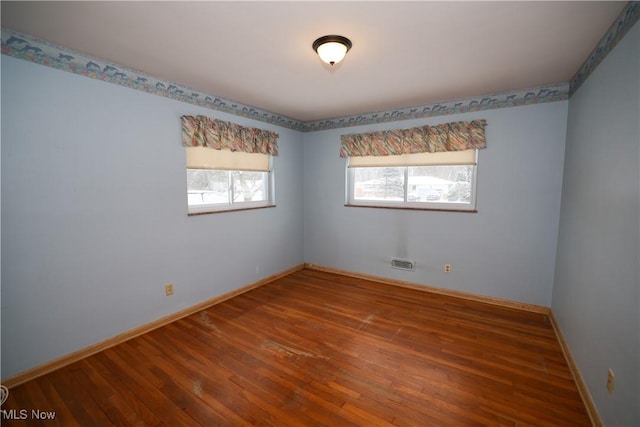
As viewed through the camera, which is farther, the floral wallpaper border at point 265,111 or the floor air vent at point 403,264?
the floor air vent at point 403,264

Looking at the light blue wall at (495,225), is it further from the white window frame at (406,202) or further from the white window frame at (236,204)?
the white window frame at (236,204)

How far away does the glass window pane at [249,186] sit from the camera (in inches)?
144

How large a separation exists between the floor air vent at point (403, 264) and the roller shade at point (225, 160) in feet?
7.23

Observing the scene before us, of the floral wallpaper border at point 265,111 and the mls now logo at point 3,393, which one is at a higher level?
the floral wallpaper border at point 265,111

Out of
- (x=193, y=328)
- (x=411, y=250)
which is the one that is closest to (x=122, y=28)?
(x=193, y=328)

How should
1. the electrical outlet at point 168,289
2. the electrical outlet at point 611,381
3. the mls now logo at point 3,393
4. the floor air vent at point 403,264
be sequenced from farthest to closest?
the floor air vent at point 403,264, the electrical outlet at point 168,289, the mls now logo at point 3,393, the electrical outlet at point 611,381

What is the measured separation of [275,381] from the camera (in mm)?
2051

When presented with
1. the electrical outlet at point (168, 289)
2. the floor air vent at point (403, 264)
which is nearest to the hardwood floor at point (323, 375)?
the electrical outlet at point (168, 289)

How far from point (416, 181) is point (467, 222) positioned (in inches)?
31.6

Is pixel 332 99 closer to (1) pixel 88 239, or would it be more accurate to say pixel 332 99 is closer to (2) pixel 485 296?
(1) pixel 88 239

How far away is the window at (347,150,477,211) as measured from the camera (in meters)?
3.47

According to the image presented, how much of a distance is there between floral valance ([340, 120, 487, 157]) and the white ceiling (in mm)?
497

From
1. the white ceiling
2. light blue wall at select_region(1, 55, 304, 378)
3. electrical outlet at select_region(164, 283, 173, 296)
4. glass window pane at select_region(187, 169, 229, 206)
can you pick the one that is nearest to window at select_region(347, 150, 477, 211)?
the white ceiling

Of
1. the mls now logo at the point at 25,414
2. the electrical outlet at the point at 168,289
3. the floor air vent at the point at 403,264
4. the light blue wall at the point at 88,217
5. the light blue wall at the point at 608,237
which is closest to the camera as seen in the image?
the light blue wall at the point at 608,237
